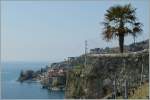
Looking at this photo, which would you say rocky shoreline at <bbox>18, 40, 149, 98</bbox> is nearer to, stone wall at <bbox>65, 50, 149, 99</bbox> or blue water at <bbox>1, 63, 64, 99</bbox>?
stone wall at <bbox>65, 50, 149, 99</bbox>

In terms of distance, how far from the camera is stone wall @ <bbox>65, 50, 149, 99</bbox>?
538 inches

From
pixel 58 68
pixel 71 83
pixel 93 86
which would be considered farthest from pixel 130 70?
pixel 58 68

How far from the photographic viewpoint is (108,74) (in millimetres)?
13789

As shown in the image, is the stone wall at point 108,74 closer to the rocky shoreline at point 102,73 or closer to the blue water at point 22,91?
the rocky shoreline at point 102,73

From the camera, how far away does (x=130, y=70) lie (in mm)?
13812

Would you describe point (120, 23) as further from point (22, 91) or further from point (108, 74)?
point (22, 91)

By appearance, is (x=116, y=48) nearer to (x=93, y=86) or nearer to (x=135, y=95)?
(x=93, y=86)

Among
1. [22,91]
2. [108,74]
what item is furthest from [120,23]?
[22,91]

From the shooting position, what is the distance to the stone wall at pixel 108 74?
44.9 ft

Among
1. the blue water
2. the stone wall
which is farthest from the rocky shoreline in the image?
the blue water

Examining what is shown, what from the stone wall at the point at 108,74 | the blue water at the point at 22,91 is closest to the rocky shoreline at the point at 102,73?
the stone wall at the point at 108,74

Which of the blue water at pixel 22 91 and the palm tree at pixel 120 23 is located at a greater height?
the palm tree at pixel 120 23

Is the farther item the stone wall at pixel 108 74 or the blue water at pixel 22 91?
the blue water at pixel 22 91

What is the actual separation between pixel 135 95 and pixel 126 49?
3598 millimetres
